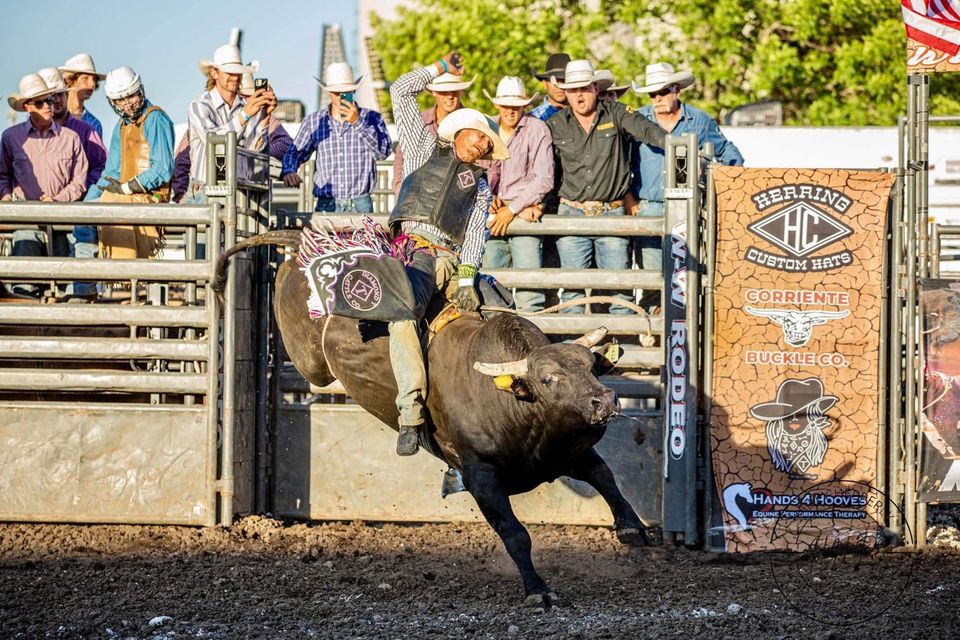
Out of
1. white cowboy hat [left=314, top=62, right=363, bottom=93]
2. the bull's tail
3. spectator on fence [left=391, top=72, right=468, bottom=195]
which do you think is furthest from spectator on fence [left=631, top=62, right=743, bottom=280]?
the bull's tail

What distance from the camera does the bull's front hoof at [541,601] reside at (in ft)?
20.3

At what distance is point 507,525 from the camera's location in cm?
641

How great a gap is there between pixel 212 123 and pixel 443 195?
2.71 m

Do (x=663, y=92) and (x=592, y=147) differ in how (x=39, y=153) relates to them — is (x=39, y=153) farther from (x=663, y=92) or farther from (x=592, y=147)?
(x=663, y=92)

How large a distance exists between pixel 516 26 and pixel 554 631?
703 inches

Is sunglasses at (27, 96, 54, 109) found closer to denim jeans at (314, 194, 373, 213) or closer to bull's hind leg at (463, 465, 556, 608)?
denim jeans at (314, 194, 373, 213)

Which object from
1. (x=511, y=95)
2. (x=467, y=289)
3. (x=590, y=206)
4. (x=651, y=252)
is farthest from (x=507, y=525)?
(x=511, y=95)

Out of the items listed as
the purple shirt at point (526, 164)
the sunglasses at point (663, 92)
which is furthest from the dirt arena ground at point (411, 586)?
the sunglasses at point (663, 92)

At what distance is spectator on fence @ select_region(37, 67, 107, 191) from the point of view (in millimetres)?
9609

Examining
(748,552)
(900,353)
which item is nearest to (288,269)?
(748,552)

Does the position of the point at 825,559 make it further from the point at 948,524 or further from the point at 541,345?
the point at 541,345

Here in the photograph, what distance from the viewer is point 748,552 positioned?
7.53m

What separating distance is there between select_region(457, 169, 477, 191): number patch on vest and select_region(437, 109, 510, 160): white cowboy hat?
147 mm

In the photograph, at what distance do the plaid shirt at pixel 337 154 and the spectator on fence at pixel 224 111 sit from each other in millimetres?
456
